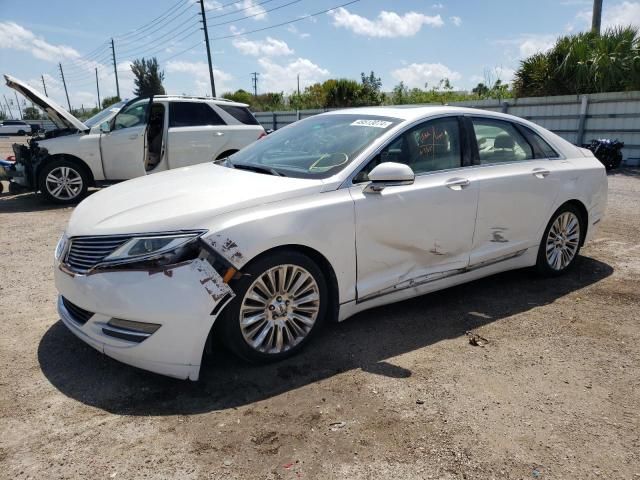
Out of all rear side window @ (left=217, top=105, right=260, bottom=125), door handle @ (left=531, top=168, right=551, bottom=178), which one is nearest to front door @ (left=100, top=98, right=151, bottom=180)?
rear side window @ (left=217, top=105, right=260, bottom=125)

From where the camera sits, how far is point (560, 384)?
3.05 m

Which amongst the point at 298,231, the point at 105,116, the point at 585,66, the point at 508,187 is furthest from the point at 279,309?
the point at 585,66

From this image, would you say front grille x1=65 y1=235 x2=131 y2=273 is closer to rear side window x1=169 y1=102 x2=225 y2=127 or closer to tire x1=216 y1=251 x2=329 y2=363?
tire x1=216 y1=251 x2=329 y2=363

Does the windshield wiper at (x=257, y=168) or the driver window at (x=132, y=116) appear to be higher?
the driver window at (x=132, y=116)

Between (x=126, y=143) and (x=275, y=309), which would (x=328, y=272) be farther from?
(x=126, y=143)

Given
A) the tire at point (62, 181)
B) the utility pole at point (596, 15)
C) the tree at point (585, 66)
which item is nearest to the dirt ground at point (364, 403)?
the tire at point (62, 181)

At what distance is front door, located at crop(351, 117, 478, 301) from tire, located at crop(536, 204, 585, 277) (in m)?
1.12

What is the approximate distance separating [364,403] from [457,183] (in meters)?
1.90

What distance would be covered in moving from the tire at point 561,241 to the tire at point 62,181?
7535mm

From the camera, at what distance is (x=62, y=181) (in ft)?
28.5

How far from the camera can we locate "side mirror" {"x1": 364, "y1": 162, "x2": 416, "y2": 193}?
10.8ft

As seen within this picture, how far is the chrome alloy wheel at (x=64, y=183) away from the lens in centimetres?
862

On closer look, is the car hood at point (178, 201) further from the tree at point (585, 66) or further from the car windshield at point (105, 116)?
the tree at point (585, 66)

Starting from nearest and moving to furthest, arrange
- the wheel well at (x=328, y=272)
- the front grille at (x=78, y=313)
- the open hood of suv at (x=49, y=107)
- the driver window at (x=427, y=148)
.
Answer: the front grille at (x=78, y=313)
the wheel well at (x=328, y=272)
the driver window at (x=427, y=148)
the open hood of suv at (x=49, y=107)
